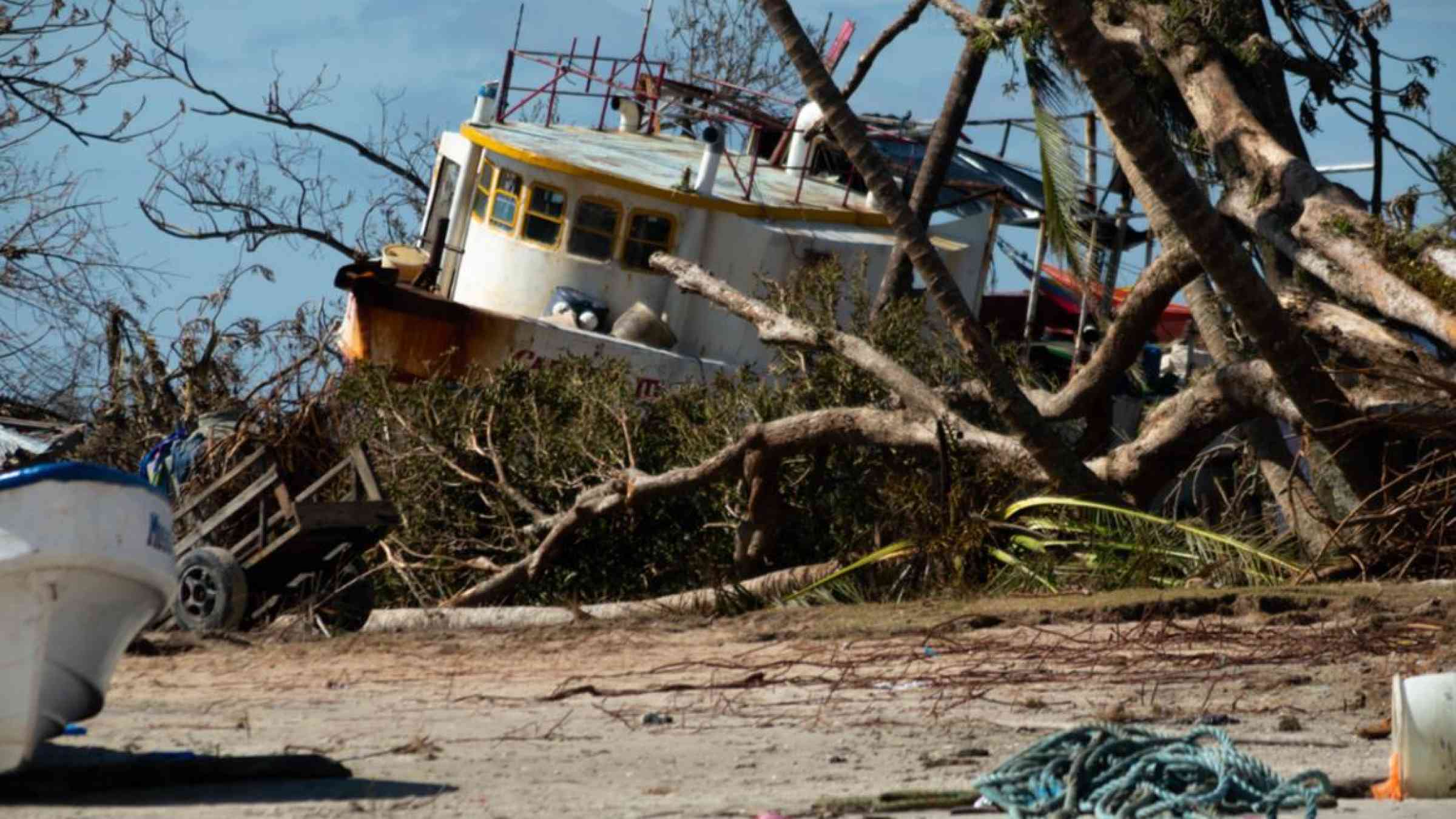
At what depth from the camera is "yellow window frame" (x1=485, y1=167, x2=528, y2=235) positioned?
18.4 meters

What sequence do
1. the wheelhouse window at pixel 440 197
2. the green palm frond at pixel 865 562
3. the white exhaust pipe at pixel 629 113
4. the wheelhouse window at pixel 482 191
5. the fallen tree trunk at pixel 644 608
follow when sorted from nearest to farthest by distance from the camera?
the green palm frond at pixel 865 562, the fallen tree trunk at pixel 644 608, the wheelhouse window at pixel 482 191, the wheelhouse window at pixel 440 197, the white exhaust pipe at pixel 629 113

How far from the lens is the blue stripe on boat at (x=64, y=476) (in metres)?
5.30

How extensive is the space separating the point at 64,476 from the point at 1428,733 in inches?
152

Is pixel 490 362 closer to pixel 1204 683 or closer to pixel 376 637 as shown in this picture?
pixel 376 637

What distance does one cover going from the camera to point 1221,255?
929cm

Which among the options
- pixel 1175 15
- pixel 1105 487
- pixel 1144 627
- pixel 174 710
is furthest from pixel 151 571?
pixel 1175 15

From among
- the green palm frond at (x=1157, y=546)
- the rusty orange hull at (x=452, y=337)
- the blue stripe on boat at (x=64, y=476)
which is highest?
the rusty orange hull at (x=452, y=337)

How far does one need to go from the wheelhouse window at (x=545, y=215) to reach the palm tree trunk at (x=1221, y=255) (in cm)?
941

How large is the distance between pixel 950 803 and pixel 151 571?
253 centimetres

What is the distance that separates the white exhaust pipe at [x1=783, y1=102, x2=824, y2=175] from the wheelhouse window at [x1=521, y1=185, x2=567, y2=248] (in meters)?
2.67

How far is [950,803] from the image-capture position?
5012mm

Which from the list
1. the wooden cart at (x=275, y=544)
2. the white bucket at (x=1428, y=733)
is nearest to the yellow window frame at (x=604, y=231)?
the wooden cart at (x=275, y=544)

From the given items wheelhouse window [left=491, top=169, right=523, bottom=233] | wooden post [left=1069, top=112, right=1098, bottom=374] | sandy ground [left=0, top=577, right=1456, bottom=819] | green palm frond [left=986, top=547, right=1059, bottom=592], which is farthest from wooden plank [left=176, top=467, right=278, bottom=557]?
wheelhouse window [left=491, top=169, right=523, bottom=233]

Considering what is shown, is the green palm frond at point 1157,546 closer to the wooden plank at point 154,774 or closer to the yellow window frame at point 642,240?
the wooden plank at point 154,774
